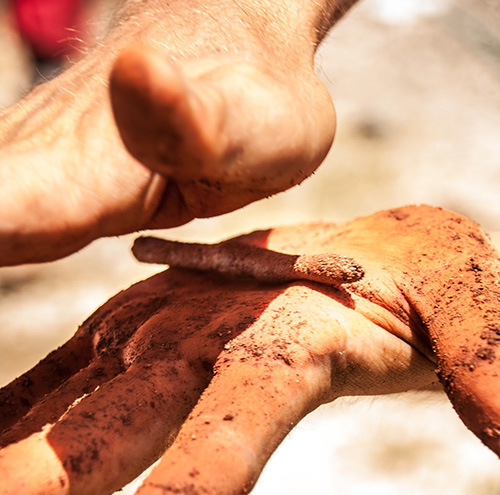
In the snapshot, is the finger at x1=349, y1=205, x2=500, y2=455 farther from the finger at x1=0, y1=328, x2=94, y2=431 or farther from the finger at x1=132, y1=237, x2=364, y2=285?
the finger at x1=0, y1=328, x2=94, y2=431

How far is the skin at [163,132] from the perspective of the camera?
48 centimetres

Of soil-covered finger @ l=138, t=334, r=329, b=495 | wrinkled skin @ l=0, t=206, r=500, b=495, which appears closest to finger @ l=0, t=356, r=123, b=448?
wrinkled skin @ l=0, t=206, r=500, b=495

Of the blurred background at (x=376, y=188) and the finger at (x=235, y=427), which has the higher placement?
the finger at (x=235, y=427)

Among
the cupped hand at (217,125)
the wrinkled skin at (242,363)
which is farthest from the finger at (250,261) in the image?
the cupped hand at (217,125)

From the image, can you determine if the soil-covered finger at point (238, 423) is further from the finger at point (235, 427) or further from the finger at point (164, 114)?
the finger at point (164, 114)

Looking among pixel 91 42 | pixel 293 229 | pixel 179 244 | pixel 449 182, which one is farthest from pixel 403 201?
pixel 91 42

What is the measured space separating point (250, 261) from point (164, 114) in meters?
0.39

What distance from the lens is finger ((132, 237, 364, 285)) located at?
0.71m

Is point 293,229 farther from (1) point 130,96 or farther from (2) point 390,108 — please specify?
(2) point 390,108

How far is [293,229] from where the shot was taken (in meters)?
1.03

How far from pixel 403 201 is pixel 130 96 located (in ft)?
5.50

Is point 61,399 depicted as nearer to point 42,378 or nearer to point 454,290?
point 42,378

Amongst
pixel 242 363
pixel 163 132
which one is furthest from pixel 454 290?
pixel 163 132

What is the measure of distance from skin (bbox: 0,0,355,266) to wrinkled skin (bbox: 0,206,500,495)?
166 mm
